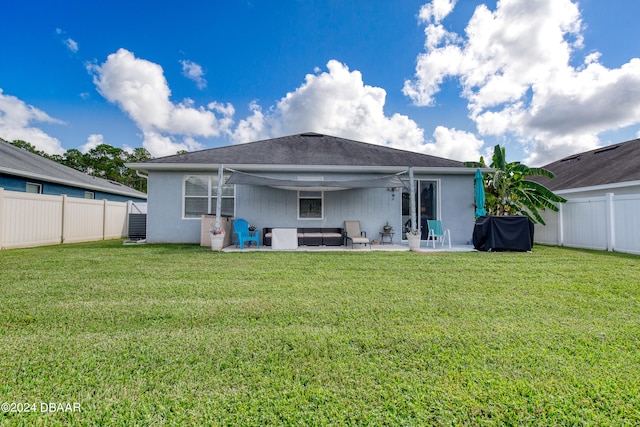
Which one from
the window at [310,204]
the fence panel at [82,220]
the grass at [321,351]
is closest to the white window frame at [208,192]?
the window at [310,204]

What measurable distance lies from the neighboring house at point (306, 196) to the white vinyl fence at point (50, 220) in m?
3.44

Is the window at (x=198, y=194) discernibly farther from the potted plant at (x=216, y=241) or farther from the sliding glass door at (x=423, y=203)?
the sliding glass door at (x=423, y=203)

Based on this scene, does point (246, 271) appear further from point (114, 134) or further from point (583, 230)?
point (114, 134)

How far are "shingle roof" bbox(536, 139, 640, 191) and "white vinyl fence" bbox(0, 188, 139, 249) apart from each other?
2167cm

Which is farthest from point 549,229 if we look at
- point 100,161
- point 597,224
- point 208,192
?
point 100,161

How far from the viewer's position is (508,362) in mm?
2242

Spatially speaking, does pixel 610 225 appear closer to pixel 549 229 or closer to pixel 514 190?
pixel 549 229

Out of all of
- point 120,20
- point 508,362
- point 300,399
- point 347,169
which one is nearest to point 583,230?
point 347,169

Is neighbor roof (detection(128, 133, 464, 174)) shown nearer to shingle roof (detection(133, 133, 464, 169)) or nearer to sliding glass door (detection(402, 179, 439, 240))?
Result: shingle roof (detection(133, 133, 464, 169))

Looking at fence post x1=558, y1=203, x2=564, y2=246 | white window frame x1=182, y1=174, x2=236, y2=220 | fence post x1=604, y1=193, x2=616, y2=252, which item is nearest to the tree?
fence post x1=558, y1=203, x2=564, y2=246

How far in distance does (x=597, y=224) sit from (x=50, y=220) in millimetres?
19358

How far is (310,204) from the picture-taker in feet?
35.7

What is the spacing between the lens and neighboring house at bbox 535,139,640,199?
1074 cm

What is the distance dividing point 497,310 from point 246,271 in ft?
14.2
